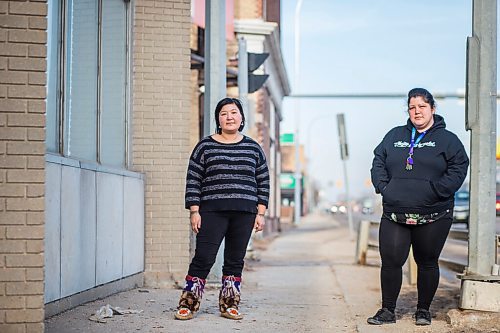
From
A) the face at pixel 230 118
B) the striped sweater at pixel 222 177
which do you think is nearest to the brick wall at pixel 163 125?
the striped sweater at pixel 222 177

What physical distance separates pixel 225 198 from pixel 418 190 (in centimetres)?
140

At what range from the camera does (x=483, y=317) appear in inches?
273

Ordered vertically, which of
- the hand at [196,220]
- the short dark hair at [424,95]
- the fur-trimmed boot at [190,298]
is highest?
the short dark hair at [424,95]

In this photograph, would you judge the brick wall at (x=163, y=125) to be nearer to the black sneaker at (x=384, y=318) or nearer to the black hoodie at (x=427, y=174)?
the black sneaker at (x=384, y=318)

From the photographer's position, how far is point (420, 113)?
6.98 m

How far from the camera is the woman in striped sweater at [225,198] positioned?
6.88 metres

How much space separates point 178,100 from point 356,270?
16.0 feet

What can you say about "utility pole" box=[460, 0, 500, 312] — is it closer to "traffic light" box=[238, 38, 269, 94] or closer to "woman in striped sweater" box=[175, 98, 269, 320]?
"woman in striped sweater" box=[175, 98, 269, 320]

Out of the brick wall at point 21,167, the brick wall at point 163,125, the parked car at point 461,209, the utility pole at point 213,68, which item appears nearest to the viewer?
the brick wall at point 21,167

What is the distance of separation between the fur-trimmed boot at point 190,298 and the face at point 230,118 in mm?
1126

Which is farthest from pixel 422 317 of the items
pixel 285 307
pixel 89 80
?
pixel 89 80

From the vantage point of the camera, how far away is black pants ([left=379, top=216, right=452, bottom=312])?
A: 276 inches

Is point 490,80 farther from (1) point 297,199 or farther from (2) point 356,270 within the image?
(1) point 297,199

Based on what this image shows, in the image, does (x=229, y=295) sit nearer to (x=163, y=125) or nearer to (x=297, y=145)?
(x=163, y=125)
